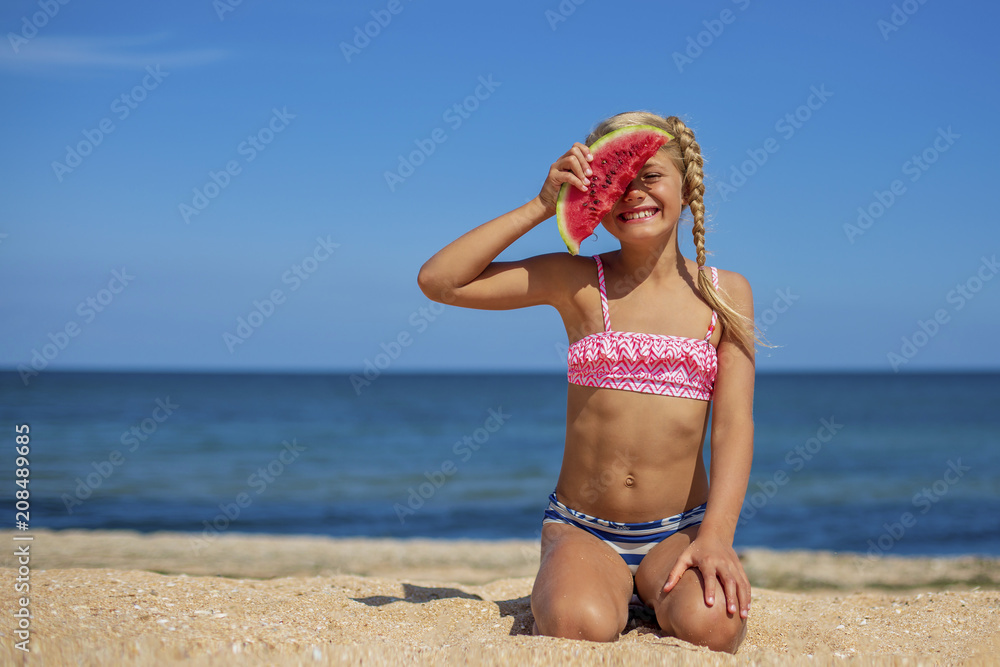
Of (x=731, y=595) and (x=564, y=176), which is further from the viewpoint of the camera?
(x=564, y=176)

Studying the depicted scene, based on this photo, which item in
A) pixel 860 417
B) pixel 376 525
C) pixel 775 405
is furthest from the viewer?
pixel 775 405

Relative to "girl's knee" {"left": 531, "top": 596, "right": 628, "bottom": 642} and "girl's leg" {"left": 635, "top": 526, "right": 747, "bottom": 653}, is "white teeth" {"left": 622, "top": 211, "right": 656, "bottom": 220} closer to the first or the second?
"girl's leg" {"left": 635, "top": 526, "right": 747, "bottom": 653}

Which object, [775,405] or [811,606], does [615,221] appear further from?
[775,405]

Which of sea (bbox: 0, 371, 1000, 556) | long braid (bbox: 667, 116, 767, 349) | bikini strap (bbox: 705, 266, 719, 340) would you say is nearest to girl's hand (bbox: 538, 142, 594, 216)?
long braid (bbox: 667, 116, 767, 349)

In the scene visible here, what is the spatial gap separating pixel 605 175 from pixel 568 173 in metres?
0.18

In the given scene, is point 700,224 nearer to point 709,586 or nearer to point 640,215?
point 640,215

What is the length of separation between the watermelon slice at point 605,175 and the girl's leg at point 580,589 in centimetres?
144

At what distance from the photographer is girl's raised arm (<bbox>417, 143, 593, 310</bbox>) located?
3.51 m

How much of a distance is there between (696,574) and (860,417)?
43.3 m

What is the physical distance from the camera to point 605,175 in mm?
3512

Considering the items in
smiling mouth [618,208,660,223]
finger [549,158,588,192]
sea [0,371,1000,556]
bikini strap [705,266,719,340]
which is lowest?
sea [0,371,1000,556]

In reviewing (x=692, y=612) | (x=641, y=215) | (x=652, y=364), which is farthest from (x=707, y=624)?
(x=641, y=215)

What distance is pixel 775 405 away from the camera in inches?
2103

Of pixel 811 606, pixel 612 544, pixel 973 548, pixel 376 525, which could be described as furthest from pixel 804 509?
pixel 612 544
